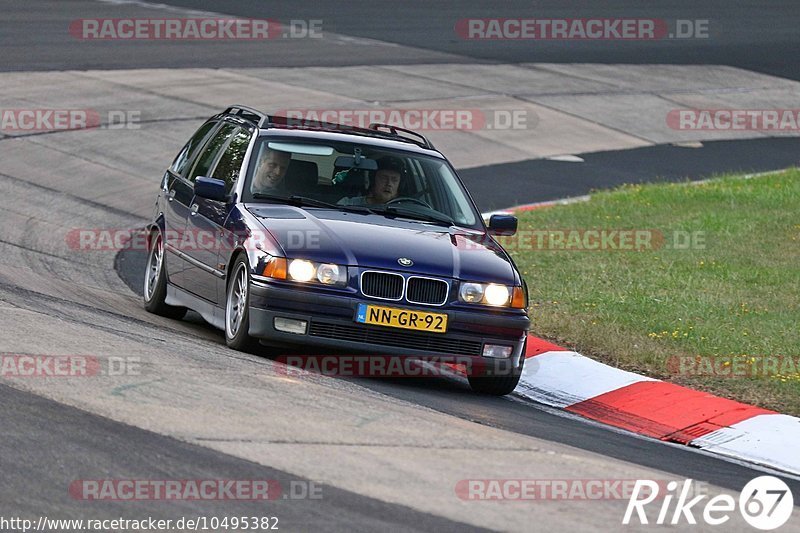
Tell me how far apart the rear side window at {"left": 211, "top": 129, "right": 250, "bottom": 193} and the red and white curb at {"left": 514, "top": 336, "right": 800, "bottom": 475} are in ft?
8.41

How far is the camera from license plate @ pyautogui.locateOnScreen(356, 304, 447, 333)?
937 cm

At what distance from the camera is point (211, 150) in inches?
461

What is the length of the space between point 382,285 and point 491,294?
0.75 meters

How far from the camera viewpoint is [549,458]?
285 inches

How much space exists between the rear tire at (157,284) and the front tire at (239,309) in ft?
5.56

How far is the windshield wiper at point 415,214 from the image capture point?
34.4 ft

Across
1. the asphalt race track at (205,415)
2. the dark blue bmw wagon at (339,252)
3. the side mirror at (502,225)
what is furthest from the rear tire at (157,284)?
the side mirror at (502,225)

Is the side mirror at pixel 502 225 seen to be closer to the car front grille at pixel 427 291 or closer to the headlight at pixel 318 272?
the car front grille at pixel 427 291

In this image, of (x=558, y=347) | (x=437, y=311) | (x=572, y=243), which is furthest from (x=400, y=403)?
(x=572, y=243)

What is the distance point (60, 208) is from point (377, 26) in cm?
1858

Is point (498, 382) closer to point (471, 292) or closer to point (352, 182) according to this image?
point (471, 292)

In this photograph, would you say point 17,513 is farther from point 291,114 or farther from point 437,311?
point 291,114

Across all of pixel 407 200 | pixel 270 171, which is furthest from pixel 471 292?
pixel 270 171

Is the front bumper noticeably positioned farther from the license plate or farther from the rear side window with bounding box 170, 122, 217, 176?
the rear side window with bounding box 170, 122, 217, 176
